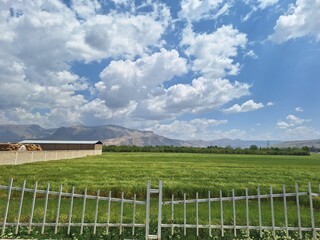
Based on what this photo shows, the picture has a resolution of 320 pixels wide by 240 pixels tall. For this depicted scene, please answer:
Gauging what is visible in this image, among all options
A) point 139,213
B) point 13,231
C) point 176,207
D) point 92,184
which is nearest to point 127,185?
point 92,184

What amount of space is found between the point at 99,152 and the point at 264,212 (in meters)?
78.1

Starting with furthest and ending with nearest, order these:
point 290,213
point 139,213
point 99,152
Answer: point 99,152
point 290,213
point 139,213

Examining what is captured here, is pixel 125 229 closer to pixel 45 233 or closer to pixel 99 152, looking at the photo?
pixel 45 233

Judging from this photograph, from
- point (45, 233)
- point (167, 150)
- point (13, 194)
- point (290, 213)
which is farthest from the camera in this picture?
point (167, 150)

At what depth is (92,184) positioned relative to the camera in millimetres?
20203

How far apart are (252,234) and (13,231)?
6.86 meters

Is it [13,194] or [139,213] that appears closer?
[139,213]

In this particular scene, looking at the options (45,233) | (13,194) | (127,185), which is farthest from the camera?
(127,185)

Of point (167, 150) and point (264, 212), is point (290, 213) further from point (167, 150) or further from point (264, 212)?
point (167, 150)

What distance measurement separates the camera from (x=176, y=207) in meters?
13.8

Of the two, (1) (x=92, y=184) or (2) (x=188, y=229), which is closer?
(2) (x=188, y=229)

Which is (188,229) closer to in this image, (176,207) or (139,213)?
(139,213)

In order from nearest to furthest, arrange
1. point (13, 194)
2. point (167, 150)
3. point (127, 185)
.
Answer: point (13, 194) < point (127, 185) < point (167, 150)

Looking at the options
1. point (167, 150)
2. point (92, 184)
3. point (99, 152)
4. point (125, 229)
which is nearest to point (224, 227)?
point (125, 229)
